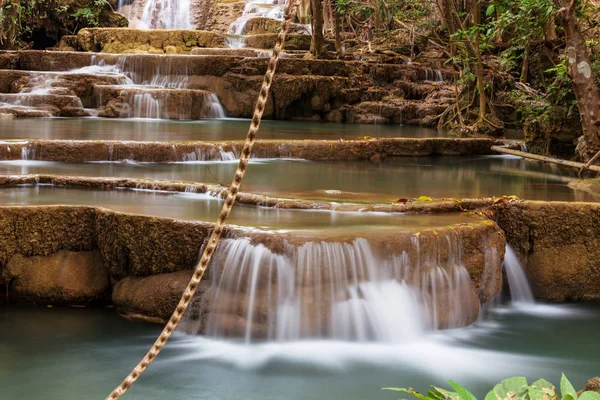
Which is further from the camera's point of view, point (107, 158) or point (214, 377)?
point (107, 158)

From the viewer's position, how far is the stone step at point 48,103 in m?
13.5

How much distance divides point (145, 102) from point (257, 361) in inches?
381

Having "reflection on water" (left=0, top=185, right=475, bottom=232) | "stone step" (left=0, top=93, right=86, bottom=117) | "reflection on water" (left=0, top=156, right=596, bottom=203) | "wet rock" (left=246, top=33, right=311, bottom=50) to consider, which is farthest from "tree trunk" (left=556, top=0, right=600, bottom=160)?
"wet rock" (left=246, top=33, right=311, bottom=50)

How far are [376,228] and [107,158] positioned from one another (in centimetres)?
456

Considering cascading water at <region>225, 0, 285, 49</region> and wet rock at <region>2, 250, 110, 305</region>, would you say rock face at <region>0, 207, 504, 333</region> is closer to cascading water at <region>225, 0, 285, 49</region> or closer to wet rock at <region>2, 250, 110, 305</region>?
wet rock at <region>2, 250, 110, 305</region>

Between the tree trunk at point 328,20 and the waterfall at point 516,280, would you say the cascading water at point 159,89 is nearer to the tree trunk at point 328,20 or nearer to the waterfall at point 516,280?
the tree trunk at point 328,20

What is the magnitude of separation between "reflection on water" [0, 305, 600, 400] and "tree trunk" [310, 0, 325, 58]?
11.8m

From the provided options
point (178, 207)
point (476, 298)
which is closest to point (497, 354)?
point (476, 298)

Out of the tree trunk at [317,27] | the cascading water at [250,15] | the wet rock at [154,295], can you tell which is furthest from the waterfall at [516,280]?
the cascading water at [250,15]

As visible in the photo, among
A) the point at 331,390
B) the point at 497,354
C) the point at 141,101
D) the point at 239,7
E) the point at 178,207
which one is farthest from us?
the point at 239,7

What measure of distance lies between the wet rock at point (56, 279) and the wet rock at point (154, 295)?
0.35 meters

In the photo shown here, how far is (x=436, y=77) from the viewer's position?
18.1 meters

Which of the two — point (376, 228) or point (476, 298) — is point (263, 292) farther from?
point (476, 298)

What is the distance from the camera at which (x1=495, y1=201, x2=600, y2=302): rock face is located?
6664 mm
